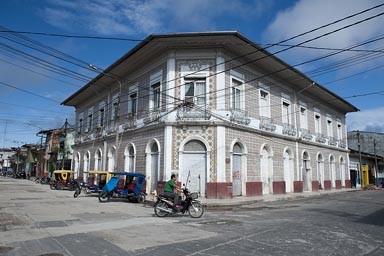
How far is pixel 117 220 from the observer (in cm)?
975

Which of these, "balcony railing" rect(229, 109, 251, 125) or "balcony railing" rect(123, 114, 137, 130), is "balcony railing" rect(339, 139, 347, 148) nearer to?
"balcony railing" rect(229, 109, 251, 125)

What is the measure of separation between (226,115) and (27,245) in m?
13.1

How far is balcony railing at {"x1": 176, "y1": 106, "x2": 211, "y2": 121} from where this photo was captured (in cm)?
1752

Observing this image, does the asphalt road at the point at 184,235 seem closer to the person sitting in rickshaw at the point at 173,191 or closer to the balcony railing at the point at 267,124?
the person sitting in rickshaw at the point at 173,191

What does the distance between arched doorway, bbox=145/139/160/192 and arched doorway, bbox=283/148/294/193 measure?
10.2 m

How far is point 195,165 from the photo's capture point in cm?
1744

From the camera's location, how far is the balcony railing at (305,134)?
25.6 m

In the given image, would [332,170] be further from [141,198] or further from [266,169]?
[141,198]

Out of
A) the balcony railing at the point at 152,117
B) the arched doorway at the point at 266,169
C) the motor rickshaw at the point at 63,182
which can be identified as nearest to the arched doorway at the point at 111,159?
the motor rickshaw at the point at 63,182

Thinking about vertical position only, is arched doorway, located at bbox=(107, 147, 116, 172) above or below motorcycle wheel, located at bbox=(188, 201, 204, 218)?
above

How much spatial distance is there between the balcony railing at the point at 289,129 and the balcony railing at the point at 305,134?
141 cm

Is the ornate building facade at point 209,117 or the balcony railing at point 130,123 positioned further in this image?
the balcony railing at point 130,123

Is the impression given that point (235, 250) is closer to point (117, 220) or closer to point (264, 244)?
point (264, 244)

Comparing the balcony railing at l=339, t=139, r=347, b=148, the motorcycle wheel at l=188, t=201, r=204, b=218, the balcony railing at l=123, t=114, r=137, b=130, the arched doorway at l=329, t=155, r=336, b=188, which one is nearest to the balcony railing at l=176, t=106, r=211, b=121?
the balcony railing at l=123, t=114, r=137, b=130
